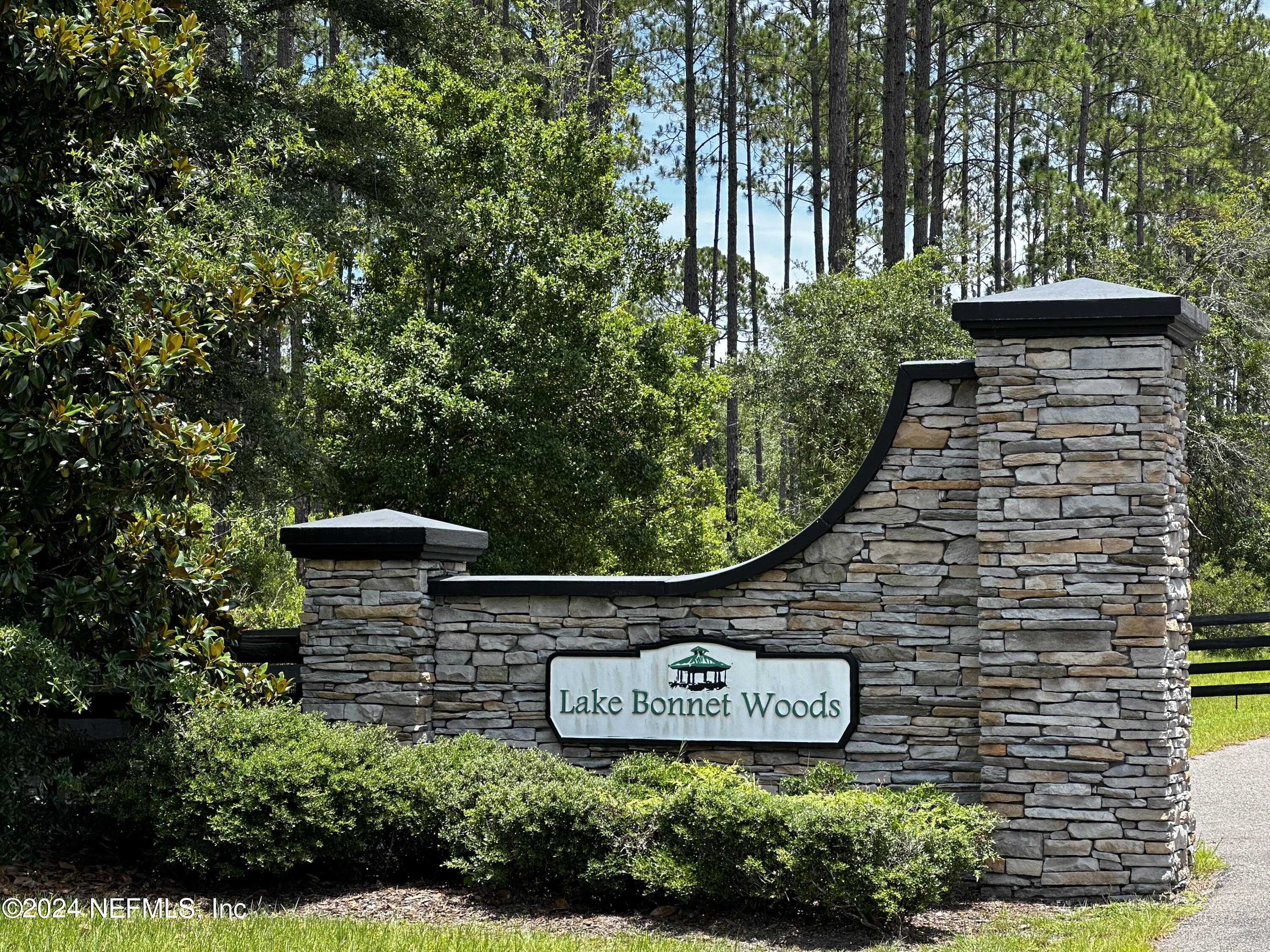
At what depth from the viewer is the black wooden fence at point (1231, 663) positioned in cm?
1382

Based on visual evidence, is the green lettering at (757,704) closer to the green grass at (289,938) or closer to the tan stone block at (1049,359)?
the green grass at (289,938)

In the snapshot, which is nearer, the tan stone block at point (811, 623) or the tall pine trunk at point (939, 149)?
the tan stone block at point (811, 623)

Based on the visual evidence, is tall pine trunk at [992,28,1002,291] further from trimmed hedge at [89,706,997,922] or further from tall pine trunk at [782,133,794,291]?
trimmed hedge at [89,706,997,922]

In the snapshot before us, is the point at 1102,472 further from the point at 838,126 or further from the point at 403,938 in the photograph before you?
the point at 838,126

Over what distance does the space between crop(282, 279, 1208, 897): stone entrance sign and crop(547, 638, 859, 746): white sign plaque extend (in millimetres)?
16

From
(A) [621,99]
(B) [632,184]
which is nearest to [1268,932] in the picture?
(A) [621,99]

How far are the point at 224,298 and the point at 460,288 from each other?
19.9 ft

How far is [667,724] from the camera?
7512mm

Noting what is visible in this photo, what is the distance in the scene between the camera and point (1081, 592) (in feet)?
21.9

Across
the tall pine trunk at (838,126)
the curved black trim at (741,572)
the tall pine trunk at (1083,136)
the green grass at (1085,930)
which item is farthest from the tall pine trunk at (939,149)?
the green grass at (1085,930)

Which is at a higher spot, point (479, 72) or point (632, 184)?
point (632, 184)

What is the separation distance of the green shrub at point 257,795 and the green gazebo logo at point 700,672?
174 cm

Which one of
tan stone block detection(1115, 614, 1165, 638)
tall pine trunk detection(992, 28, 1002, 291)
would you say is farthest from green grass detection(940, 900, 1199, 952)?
tall pine trunk detection(992, 28, 1002, 291)

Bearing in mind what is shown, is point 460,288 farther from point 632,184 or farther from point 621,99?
point 632,184
